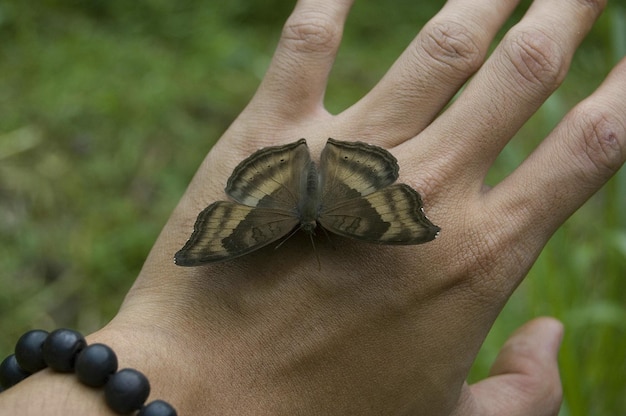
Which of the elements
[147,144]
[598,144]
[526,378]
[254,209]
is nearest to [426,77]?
[598,144]

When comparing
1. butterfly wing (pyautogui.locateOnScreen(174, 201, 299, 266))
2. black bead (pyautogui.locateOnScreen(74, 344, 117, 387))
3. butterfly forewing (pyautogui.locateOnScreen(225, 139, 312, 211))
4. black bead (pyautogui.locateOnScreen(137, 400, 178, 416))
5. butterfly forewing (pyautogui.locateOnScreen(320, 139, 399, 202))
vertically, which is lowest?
black bead (pyautogui.locateOnScreen(137, 400, 178, 416))

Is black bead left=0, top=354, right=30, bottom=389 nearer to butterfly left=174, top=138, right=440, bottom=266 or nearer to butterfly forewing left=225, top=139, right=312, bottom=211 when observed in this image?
butterfly left=174, top=138, right=440, bottom=266

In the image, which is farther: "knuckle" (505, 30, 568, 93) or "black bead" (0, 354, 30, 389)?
"knuckle" (505, 30, 568, 93)

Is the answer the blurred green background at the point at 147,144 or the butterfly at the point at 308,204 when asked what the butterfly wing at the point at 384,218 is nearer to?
the butterfly at the point at 308,204

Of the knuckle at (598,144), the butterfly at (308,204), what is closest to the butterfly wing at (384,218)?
the butterfly at (308,204)

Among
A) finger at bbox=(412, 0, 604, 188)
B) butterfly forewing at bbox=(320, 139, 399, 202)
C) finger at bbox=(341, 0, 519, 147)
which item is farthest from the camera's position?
finger at bbox=(341, 0, 519, 147)

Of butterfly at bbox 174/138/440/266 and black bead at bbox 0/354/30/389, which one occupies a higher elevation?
butterfly at bbox 174/138/440/266

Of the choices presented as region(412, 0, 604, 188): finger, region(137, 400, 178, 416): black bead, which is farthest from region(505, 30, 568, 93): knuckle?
region(137, 400, 178, 416): black bead
